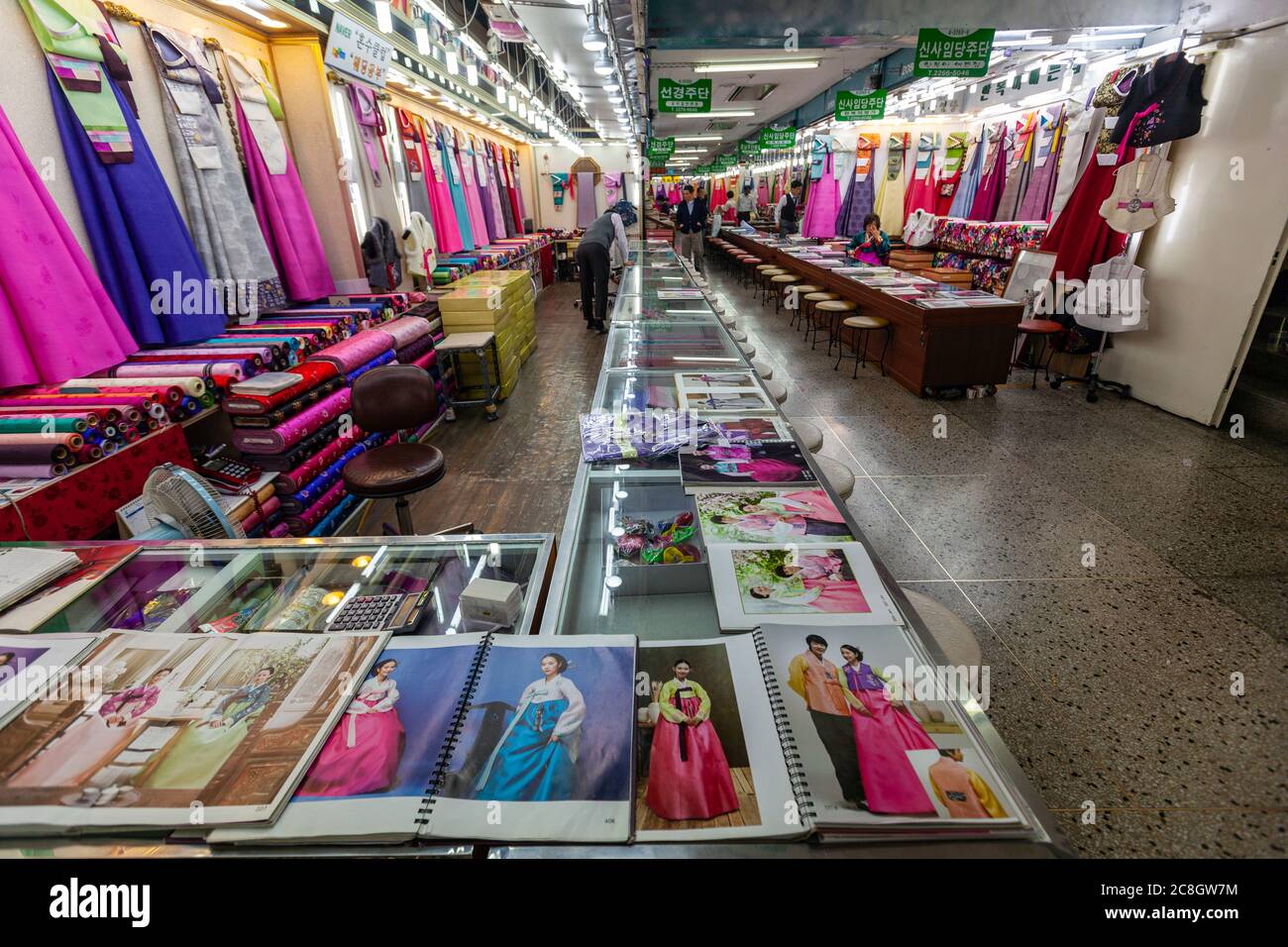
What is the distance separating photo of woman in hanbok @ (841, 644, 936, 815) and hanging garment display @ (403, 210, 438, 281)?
6290 mm

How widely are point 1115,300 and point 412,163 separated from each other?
7.48 meters

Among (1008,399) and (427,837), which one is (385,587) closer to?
(427,837)

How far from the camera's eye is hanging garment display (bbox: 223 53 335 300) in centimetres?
381

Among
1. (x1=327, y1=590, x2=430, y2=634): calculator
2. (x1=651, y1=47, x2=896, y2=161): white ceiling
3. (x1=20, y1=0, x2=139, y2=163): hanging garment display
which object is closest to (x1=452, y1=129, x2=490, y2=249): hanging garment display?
(x1=651, y1=47, x2=896, y2=161): white ceiling

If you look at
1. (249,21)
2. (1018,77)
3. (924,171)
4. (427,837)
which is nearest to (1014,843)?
(427,837)

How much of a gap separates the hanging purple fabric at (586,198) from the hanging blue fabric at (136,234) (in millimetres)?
12137

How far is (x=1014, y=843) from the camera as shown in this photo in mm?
895

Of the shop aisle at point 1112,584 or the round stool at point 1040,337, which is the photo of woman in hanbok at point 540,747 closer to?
the shop aisle at point 1112,584

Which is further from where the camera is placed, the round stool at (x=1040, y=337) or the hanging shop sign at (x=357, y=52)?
the round stool at (x=1040, y=337)

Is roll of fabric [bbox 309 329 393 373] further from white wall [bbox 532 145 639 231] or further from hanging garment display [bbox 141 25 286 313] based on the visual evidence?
white wall [bbox 532 145 639 231]

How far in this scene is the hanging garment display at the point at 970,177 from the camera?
9.66 metres

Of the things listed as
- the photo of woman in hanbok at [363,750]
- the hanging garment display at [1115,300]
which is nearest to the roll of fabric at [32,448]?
the photo of woman in hanbok at [363,750]

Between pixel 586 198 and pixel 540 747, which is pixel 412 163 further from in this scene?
pixel 586 198

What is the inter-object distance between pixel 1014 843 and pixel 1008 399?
6135 mm
